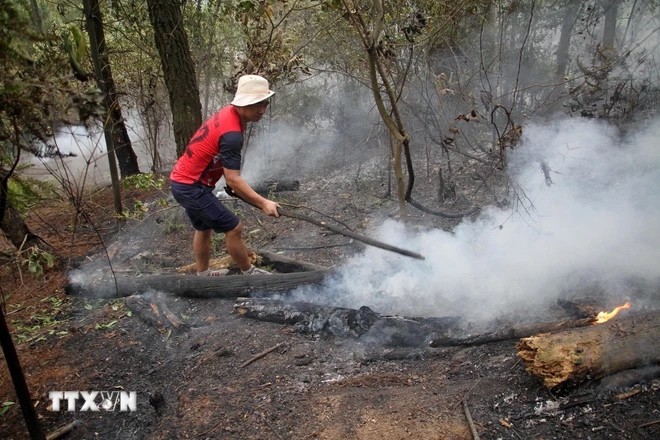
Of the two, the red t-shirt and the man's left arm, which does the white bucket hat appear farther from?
the man's left arm

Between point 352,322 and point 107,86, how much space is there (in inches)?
262

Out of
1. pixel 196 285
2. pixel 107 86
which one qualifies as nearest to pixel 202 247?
pixel 196 285

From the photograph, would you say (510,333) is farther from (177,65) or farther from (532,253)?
(177,65)

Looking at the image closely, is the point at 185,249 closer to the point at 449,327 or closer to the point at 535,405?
the point at 449,327

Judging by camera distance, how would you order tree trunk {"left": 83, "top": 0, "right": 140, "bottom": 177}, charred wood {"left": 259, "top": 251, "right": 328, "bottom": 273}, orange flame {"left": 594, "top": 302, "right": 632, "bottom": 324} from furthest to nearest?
tree trunk {"left": 83, "top": 0, "right": 140, "bottom": 177} < charred wood {"left": 259, "top": 251, "right": 328, "bottom": 273} < orange flame {"left": 594, "top": 302, "right": 632, "bottom": 324}

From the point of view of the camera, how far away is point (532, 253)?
14.7 feet

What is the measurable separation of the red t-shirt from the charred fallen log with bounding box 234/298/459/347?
Answer: 1386 millimetres

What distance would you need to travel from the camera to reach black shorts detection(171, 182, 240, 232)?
4.55m

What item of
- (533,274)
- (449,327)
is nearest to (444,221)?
(533,274)

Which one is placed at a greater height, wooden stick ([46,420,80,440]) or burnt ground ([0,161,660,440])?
burnt ground ([0,161,660,440])

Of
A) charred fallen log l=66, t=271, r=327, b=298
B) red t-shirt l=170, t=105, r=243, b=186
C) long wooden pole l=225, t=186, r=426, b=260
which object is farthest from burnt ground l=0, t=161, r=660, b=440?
red t-shirt l=170, t=105, r=243, b=186

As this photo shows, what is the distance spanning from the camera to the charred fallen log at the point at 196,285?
468cm

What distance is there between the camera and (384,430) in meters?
2.83

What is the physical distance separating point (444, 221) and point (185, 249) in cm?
372
